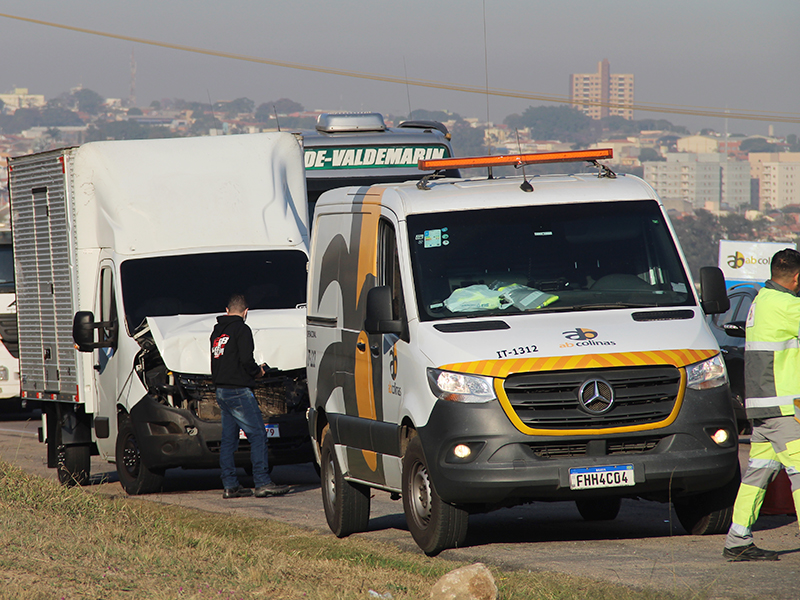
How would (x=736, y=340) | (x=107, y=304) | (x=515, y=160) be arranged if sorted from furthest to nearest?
(x=736, y=340)
(x=107, y=304)
(x=515, y=160)

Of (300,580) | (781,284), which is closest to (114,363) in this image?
(300,580)

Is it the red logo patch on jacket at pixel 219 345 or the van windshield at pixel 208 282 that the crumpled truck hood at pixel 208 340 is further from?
the red logo patch on jacket at pixel 219 345

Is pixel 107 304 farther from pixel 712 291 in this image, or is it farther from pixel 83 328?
pixel 712 291

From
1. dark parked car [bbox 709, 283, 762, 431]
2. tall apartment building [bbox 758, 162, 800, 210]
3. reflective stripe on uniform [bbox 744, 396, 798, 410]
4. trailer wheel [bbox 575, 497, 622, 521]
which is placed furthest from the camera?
tall apartment building [bbox 758, 162, 800, 210]

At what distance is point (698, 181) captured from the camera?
600ft

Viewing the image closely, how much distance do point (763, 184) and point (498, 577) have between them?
189 metres

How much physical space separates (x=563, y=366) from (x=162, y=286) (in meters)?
6.37

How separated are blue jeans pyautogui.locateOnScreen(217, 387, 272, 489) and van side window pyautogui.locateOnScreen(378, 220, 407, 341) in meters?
3.39

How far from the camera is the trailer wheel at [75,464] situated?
1423cm

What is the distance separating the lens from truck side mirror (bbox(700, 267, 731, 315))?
850cm

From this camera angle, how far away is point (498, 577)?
291 inches

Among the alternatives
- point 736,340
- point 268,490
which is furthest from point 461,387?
point 736,340

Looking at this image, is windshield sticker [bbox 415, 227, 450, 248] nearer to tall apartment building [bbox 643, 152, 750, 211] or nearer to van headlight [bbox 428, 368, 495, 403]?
van headlight [bbox 428, 368, 495, 403]

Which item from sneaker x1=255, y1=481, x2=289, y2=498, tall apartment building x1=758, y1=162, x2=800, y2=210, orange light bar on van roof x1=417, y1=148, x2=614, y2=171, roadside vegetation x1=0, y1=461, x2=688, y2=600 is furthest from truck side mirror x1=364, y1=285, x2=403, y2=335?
tall apartment building x1=758, y1=162, x2=800, y2=210
